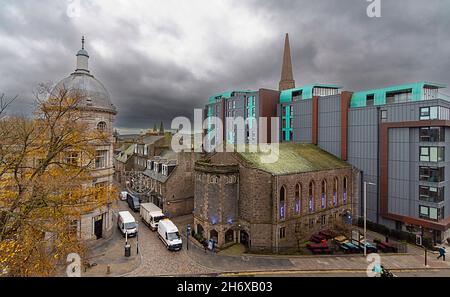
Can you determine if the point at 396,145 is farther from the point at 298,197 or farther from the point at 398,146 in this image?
the point at 298,197

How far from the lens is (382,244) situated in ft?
92.0

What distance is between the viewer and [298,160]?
3331cm

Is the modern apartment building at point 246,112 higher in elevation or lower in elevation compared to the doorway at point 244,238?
higher

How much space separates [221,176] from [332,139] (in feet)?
77.4

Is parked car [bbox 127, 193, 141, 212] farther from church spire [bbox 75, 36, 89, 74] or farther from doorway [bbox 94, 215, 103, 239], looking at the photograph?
church spire [bbox 75, 36, 89, 74]

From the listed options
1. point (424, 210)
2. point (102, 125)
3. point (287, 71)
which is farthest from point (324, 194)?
point (287, 71)

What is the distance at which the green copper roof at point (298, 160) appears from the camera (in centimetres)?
2884

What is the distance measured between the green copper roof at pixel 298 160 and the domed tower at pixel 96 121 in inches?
659

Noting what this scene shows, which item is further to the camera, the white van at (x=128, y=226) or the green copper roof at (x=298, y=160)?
the white van at (x=128, y=226)

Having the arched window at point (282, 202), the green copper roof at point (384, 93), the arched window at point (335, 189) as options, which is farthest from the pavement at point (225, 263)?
the green copper roof at point (384, 93)

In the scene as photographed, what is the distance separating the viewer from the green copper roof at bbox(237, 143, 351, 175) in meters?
28.8

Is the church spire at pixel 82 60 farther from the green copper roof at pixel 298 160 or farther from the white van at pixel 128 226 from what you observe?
the green copper roof at pixel 298 160

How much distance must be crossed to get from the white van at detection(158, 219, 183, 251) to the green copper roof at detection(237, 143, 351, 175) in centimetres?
1205
